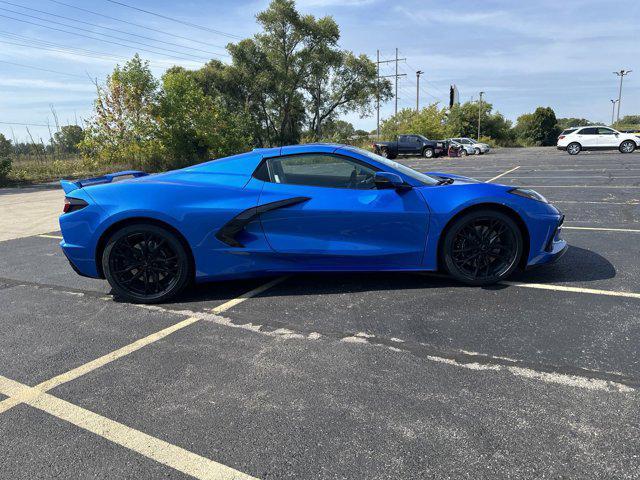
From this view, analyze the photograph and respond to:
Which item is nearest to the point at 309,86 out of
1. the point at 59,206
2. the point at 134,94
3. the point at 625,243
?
the point at 134,94

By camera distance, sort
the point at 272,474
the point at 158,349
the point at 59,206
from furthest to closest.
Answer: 1. the point at 59,206
2. the point at 158,349
3. the point at 272,474

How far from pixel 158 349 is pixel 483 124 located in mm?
66929

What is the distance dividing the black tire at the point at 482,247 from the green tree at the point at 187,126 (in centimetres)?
2144

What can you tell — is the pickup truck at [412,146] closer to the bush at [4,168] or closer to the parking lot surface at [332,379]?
the bush at [4,168]

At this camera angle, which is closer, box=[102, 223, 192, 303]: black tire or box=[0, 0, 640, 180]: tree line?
box=[102, 223, 192, 303]: black tire

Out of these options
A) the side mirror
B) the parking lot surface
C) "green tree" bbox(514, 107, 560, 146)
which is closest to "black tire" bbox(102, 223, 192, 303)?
the parking lot surface

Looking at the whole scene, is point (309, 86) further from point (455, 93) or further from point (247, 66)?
point (455, 93)

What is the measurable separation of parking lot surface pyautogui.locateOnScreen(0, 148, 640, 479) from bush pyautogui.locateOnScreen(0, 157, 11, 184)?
55.3 feet

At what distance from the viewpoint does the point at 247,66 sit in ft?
118

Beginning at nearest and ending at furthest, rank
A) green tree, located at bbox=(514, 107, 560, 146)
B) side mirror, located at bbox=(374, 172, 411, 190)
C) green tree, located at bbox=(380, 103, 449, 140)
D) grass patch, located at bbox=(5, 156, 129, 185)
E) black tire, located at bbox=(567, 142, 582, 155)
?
side mirror, located at bbox=(374, 172, 411, 190) < grass patch, located at bbox=(5, 156, 129, 185) < black tire, located at bbox=(567, 142, 582, 155) < green tree, located at bbox=(380, 103, 449, 140) < green tree, located at bbox=(514, 107, 560, 146)

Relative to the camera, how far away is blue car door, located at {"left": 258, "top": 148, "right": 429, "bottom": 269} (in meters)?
3.80

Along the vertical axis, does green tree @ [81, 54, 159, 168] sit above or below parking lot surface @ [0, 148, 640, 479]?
above

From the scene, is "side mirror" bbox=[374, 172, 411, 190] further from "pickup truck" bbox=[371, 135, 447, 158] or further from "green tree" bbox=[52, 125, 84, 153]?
"pickup truck" bbox=[371, 135, 447, 158]

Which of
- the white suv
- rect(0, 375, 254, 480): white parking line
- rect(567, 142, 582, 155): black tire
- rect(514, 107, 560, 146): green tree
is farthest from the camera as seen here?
rect(514, 107, 560, 146): green tree
